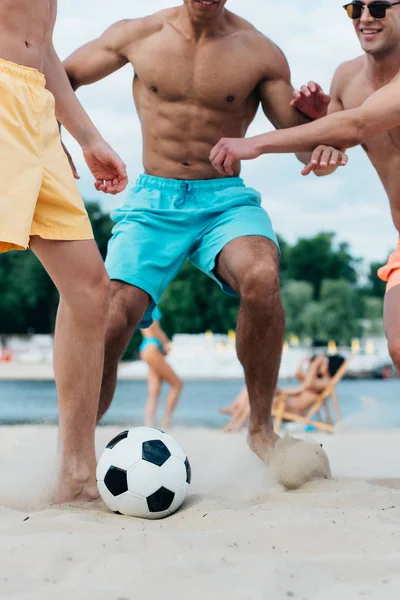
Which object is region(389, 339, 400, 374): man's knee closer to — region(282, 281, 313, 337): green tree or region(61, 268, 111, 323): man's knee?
region(61, 268, 111, 323): man's knee

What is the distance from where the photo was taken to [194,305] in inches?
2232

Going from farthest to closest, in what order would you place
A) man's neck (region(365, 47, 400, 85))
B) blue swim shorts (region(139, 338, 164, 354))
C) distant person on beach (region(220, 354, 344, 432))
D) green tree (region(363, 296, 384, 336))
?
green tree (region(363, 296, 384, 336))
distant person on beach (region(220, 354, 344, 432))
blue swim shorts (region(139, 338, 164, 354))
man's neck (region(365, 47, 400, 85))

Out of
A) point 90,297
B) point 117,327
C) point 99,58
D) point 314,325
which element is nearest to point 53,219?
point 90,297

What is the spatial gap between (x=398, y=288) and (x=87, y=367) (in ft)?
5.64

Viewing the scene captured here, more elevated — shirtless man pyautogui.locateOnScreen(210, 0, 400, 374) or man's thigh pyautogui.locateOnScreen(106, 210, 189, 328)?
shirtless man pyautogui.locateOnScreen(210, 0, 400, 374)

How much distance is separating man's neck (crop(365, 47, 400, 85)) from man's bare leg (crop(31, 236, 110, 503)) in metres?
1.94

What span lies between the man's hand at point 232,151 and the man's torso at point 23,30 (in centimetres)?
110

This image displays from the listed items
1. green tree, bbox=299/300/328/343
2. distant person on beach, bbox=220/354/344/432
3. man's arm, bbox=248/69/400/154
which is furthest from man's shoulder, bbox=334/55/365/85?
green tree, bbox=299/300/328/343

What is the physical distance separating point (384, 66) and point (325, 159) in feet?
2.41

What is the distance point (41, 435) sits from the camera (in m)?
7.66

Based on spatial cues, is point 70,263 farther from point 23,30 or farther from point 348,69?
point 348,69

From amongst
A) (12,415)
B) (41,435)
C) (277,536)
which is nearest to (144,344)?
(41,435)

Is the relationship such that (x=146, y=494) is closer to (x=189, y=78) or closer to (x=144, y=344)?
(x=189, y=78)

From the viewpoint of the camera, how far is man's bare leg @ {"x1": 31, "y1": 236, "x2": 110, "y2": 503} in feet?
12.0
